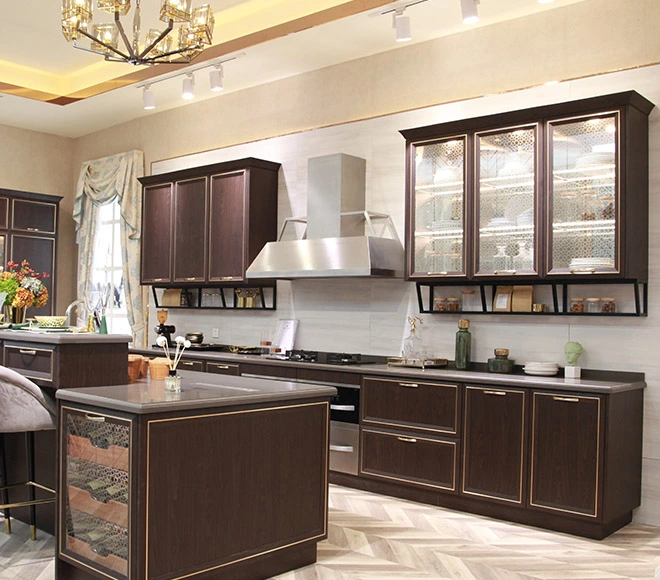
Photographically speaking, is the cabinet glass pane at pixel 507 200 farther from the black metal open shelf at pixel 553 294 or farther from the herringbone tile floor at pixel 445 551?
the herringbone tile floor at pixel 445 551

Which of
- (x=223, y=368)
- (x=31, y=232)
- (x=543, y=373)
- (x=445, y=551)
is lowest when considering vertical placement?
(x=445, y=551)

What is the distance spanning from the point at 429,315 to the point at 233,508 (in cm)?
270

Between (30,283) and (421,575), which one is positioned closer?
(421,575)

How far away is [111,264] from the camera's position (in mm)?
8586

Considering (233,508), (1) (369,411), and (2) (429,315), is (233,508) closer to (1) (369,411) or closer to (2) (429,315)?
(1) (369,411)

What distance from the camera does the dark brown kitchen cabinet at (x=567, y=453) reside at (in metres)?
4.20

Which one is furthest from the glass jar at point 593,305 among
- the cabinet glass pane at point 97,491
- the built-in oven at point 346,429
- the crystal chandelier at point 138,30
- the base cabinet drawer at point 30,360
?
the base cabinet drawer at point 30,360

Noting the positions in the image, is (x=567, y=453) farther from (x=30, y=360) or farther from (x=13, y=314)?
(x=13, y=314)

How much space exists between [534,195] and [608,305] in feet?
2.60

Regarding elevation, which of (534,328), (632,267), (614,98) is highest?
(614,98)

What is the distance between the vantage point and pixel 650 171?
4.61 meters

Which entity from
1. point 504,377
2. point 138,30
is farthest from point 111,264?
point 504,377

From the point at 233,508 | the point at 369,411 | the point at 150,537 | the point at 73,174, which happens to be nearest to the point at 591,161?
the point at 369,411

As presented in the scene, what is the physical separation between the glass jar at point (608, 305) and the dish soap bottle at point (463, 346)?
929 mm
